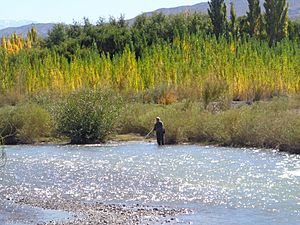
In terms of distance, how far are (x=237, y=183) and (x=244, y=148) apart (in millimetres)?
10622

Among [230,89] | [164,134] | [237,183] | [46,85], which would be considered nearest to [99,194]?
[237,183]

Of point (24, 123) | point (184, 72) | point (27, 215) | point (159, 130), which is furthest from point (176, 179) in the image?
point (184, 72)

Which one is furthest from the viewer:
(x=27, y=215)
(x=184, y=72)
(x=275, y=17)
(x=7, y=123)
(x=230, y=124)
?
(x=275, y=17)

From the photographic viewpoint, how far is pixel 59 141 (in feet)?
136

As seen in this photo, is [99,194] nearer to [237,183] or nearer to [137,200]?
[137,200]

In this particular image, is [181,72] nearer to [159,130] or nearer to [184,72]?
[184,72]

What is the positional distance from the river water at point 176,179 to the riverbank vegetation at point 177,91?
2256mm

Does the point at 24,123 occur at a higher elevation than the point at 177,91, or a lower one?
higher

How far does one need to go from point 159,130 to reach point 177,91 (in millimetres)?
14018

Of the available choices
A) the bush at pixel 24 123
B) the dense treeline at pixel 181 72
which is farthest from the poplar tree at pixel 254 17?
the bush at pixel 24 123

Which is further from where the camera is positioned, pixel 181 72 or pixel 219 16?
pixel 219 16

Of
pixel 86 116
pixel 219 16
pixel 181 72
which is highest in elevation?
pixel 219 16

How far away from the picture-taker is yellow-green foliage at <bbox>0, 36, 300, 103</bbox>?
4894cm

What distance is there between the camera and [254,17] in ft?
234
